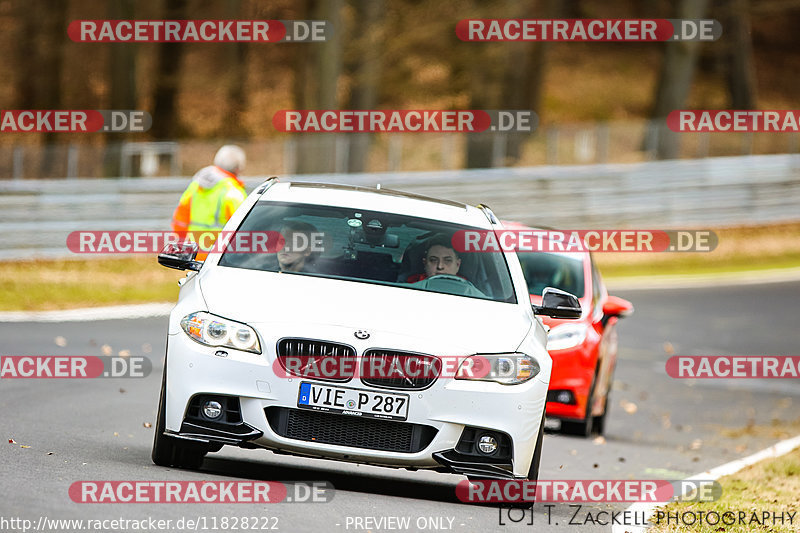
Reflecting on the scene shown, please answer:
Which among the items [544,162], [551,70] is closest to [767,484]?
[544,162]

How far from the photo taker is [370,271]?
8766 mm

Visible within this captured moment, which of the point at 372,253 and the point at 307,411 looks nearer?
the point at 307,411

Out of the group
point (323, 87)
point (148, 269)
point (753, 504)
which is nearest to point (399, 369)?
point (753, 504)

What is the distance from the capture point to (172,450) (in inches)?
327

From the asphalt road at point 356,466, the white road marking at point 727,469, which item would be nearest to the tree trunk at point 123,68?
the asphalt road at point 356,466

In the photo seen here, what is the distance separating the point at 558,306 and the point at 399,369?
1.62 meters

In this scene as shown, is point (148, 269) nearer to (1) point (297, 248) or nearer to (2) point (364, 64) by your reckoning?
(2) point (364, 64)

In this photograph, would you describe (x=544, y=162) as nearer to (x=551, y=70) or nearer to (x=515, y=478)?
(x=551, y=70)

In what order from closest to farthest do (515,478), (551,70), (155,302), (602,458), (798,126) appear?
(515,478), (602,458), (155,302), (798,126), (551,70)

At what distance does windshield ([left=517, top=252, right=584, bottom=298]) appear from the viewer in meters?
13.6

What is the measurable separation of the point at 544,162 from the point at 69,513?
29.9m

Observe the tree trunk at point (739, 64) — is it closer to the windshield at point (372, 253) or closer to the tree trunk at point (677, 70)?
the tree trunk at point (677, 70)

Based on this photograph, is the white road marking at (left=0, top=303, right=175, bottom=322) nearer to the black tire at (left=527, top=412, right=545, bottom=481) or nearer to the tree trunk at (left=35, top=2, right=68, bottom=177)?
the black tire at (left=527, top=412, right=545, bottom=481)

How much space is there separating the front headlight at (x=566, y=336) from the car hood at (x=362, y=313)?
171 inches
